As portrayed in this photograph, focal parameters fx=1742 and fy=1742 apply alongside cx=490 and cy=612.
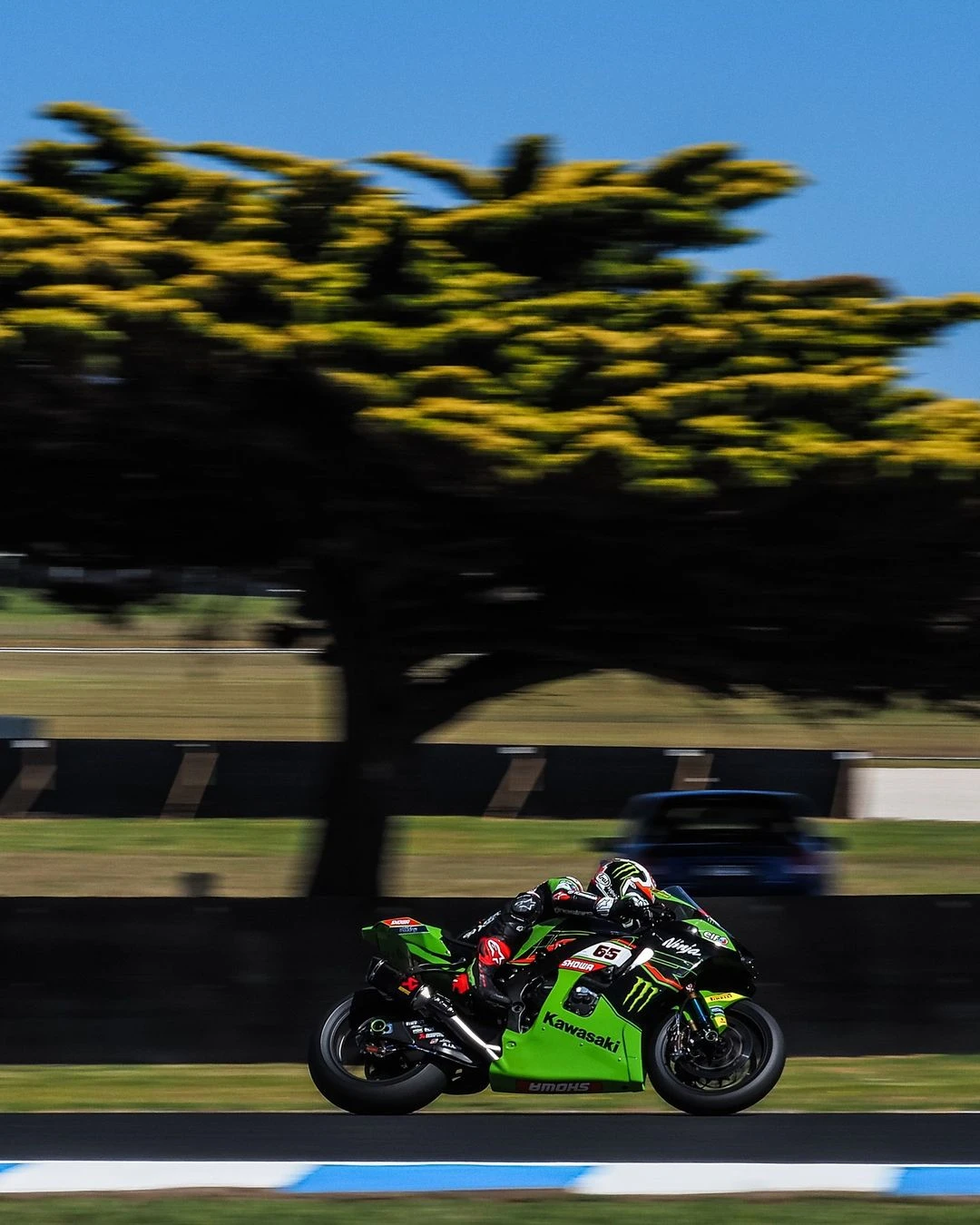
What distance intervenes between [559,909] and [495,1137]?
3.66 feet

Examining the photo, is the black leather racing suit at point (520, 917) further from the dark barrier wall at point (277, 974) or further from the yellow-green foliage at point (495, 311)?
the yellow-green foliage at point (495, 311)

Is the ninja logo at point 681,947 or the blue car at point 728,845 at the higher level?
the ninja logo at point 681,947

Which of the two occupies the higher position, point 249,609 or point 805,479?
point 805,479

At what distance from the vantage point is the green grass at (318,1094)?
9539 millimetres

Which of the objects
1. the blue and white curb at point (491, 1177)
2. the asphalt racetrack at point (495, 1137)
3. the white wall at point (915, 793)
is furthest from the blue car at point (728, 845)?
the white wall at point (915, 793)

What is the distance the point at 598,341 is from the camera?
10688 mm

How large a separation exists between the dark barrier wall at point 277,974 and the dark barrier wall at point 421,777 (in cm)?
1191

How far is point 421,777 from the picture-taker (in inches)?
920

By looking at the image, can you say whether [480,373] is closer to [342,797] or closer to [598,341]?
[598,341]

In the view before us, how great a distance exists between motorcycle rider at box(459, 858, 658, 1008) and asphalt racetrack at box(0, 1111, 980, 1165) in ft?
2.32

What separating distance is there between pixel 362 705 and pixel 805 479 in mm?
3928

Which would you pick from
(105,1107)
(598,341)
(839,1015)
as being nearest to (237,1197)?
(105,1107)

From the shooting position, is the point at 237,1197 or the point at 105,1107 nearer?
the point at 237,1197

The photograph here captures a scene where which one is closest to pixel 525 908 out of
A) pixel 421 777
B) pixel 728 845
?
pixel 728 845
